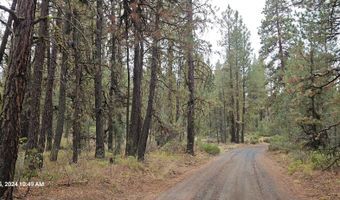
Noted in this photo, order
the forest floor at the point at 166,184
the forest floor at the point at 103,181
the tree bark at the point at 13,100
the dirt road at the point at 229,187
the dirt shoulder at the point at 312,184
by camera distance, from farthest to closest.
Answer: the dirt shoulder at the point at 312,184
the dirt road at the point at 229,187
the forest floor at the point at 166,184
the forest floor at the point at 103,181
the tree bark at the point at 13,100

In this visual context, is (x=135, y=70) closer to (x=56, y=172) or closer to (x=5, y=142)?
(x=56, y=172)

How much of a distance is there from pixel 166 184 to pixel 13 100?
7787mm

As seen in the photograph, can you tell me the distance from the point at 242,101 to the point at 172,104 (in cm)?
2645

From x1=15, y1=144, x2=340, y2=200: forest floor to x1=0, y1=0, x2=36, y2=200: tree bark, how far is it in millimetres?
2453

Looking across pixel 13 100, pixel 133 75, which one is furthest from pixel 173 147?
pixel 13 100

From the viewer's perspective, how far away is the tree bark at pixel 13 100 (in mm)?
5988

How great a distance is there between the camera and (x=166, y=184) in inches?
500

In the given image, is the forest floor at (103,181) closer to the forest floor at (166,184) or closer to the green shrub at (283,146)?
the forest floor at (166,184)

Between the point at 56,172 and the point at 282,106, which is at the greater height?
the point at 282,106

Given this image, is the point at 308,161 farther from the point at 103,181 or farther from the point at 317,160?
the point at 103,181

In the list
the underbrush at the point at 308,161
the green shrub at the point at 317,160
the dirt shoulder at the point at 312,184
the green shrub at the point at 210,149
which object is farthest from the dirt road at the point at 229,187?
the green shrub at the point at 210,149

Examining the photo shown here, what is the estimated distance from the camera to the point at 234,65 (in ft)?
150

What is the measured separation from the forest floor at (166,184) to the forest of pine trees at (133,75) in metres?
0.93

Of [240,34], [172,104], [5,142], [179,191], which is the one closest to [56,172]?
[179,191]
